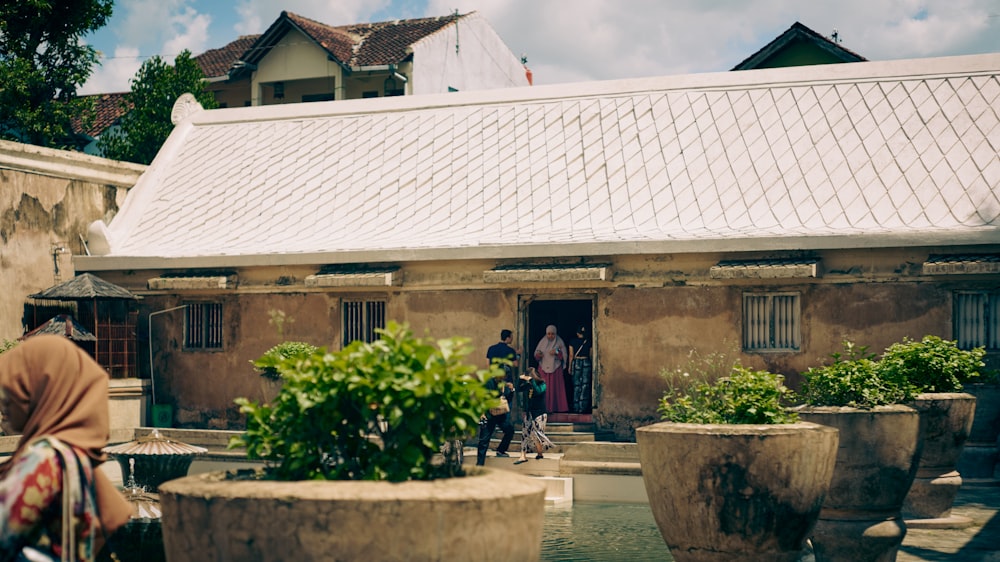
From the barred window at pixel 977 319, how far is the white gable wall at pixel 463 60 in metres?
21.6

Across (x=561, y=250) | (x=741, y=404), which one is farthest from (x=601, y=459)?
(x=741, y=404)

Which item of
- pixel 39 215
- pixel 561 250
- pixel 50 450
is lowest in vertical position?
pixel 50 450

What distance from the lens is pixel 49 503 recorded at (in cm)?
417

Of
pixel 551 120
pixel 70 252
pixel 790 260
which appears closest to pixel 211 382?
pixel 70 252

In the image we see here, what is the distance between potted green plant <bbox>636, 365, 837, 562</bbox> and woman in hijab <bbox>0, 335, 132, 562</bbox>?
11.6 ft

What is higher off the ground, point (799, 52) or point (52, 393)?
point (799, 52)

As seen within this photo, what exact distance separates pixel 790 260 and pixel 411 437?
37.6 feet

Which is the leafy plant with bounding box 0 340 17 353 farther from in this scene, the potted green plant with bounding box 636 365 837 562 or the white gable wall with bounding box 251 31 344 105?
the white gable wall with bounding box 251 31 344 105

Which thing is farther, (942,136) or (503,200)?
(503,200)

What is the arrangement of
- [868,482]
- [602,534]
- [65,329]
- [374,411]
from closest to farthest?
[374,411]
[868,482]
[602,534]
[65,329]

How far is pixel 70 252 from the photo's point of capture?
19891 mm

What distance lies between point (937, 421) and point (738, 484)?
170 inches

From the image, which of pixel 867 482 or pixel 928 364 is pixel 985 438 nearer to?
pixel 928 364

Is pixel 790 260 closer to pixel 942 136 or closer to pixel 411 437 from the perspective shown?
pixel 942 136
